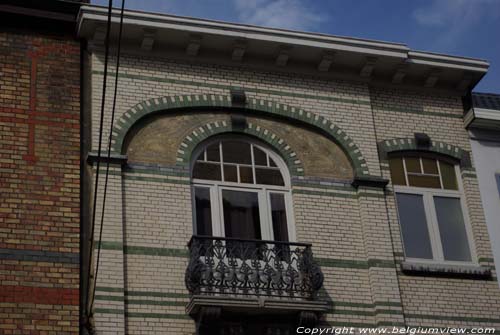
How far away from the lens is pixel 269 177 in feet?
53.6

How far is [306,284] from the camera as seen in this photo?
14797 mm

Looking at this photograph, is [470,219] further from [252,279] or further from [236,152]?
[252,279]

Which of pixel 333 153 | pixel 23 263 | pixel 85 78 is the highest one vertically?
pixel 85 78

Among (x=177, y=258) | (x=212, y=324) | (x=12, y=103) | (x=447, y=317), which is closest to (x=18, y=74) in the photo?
(x=12, y=103)

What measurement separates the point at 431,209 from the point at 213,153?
4192mm

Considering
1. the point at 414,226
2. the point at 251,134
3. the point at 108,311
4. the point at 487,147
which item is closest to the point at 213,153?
the point at 251,134

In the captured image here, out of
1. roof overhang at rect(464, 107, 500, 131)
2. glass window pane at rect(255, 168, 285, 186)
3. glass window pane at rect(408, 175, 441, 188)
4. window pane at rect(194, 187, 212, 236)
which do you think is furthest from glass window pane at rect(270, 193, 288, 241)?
roof overhang at rect(464, 107, 500, 131)

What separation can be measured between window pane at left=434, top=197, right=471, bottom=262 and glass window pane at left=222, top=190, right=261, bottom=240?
11.7ft

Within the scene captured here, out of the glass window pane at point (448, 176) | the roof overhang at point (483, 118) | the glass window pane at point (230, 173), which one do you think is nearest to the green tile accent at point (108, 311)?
the glass window pane at point (230, 173)

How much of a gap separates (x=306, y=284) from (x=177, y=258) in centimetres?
211

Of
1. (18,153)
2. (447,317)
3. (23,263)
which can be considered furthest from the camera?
(447,317)

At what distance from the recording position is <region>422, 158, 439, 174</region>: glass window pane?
17.5m

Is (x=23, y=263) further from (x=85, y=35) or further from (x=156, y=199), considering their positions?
(x=85, y=35)

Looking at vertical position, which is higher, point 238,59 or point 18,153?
point 238,59
